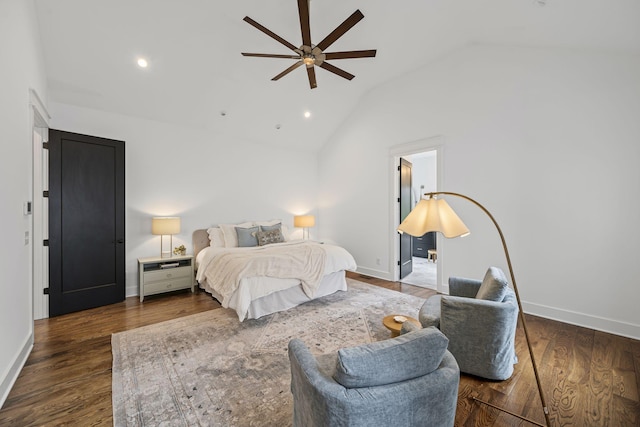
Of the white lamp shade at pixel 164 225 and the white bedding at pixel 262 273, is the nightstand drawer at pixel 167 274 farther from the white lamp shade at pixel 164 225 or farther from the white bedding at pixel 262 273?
the white lamp shade at pixel 164 225

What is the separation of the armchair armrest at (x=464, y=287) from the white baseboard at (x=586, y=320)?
1.47m

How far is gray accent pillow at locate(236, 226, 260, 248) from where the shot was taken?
4.73m

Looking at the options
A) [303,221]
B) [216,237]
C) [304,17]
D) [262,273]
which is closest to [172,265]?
[216,237]

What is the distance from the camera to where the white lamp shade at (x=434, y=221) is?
1.94 meters

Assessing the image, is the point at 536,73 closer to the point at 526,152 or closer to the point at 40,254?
the point at 526,152

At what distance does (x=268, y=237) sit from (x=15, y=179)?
3.12 metres

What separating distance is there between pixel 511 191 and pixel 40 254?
6042 mm

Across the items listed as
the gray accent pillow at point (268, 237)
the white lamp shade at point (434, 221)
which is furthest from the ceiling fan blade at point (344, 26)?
the gray accent pillow at point (268, 237)

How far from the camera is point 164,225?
416cm

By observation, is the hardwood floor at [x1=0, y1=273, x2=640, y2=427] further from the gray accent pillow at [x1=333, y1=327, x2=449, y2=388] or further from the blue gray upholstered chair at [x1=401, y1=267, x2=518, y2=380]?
the gray accent pillow at [x1=333, y1=327, x2=449, y2=388]

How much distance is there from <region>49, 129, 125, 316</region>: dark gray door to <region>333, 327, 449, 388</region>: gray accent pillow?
13.2ft

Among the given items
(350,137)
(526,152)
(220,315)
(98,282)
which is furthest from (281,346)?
(350,137)

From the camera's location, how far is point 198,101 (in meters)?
4.40

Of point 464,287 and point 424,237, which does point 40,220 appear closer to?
point 464,287
